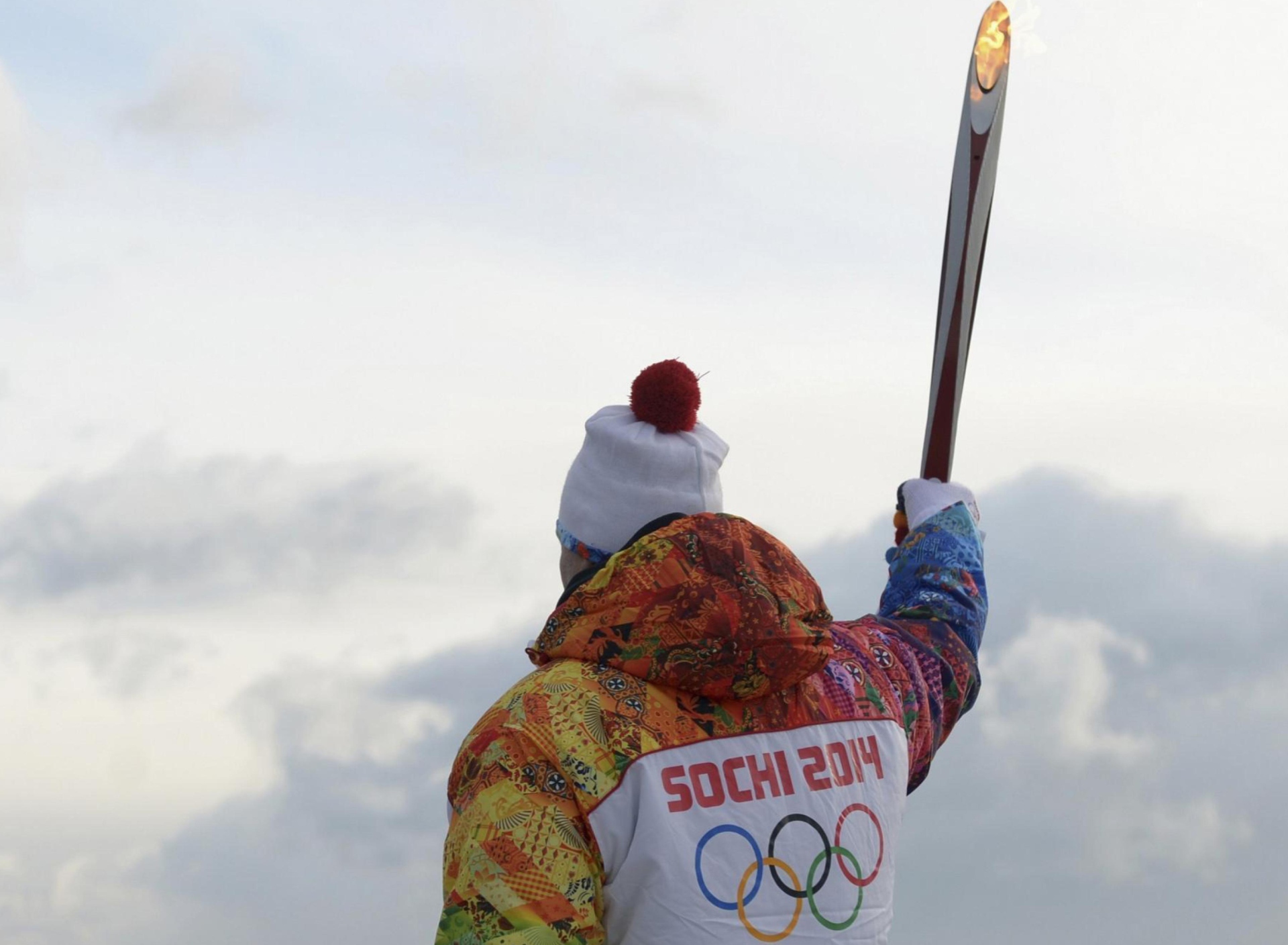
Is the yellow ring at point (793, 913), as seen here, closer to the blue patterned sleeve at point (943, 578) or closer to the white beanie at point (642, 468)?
the white beanie at point (642, 468)

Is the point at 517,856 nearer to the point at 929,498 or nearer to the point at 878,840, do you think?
the point at 878,840

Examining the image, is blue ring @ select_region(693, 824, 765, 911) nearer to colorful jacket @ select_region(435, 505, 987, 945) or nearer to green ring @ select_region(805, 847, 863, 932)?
colorful jacket @ select_region(435, 505, 987, 945)

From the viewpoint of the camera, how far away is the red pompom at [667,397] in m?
3.99

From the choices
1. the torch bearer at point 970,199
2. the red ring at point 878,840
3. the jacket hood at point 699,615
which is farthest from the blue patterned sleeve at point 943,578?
the jacket hood at point 699,615

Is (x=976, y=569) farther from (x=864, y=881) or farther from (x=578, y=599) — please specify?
(x=578, y=599)

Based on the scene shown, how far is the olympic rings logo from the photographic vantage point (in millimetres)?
3545

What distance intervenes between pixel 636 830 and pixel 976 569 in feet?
6.18

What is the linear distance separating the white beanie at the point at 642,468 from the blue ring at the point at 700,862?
2.52 ft

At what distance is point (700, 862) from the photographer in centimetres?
352

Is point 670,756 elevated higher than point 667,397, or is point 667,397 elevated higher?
point 667,397

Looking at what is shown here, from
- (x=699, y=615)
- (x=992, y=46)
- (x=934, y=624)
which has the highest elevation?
(x=992, y=46)

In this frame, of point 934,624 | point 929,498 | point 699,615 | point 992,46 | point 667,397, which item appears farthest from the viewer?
point 992,46

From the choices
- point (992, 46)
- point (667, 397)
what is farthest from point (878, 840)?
point (992, 46)

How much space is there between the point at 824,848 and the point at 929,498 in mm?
1794
